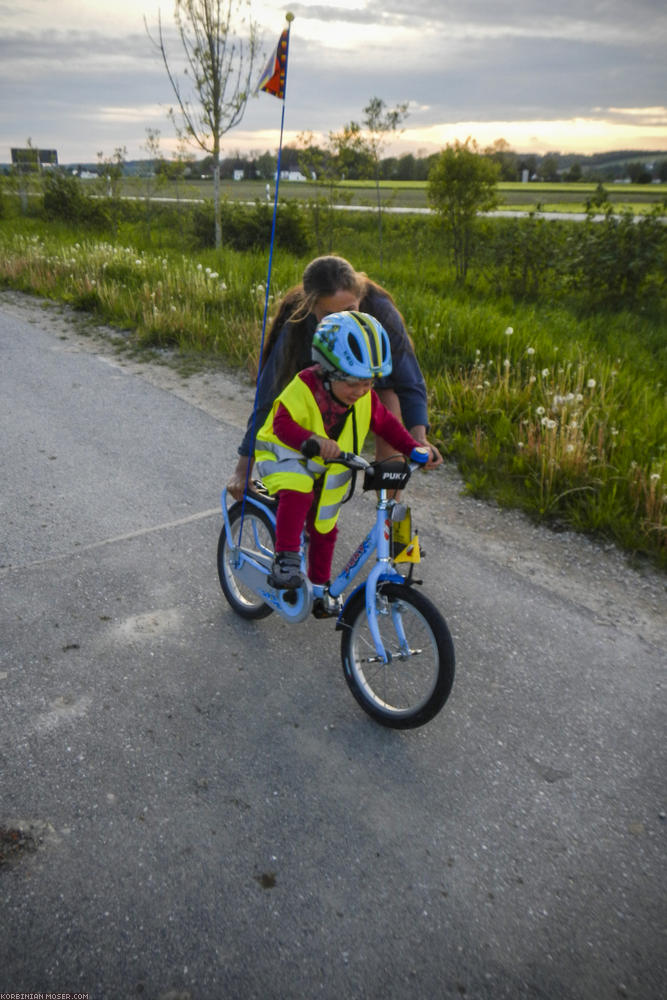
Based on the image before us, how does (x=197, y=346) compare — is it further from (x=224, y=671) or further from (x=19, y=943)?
(x=19, y=943)

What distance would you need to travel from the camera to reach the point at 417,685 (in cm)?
303

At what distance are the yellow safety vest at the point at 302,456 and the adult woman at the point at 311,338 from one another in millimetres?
258

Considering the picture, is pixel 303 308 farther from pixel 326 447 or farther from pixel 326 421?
pixel 326 447

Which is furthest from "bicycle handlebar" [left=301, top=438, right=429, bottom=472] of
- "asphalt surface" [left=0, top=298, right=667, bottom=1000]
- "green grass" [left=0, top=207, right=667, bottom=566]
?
"green grass" [left=0, top=207, right=667, bottom=566]

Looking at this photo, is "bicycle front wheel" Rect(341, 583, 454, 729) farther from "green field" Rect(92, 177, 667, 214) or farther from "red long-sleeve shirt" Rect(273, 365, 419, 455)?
"green field" Rect(92, 177, 667, 214)

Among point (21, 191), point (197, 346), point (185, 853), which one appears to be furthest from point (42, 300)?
point (21, 191)

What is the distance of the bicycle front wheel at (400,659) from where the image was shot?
2.63 metres

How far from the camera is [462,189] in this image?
39.5 ft

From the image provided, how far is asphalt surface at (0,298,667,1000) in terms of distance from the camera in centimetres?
203

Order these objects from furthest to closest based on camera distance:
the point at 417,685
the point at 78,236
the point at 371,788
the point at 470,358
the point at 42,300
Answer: the point at 78,236 < the point at 42,300 < the point at 470,358 < the point at 417,685 < the point at 371,788

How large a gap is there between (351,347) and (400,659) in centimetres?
130

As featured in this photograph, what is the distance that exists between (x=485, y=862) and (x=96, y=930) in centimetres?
127

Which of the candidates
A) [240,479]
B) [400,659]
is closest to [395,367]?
[240,479]

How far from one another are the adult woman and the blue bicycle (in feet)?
1.00
